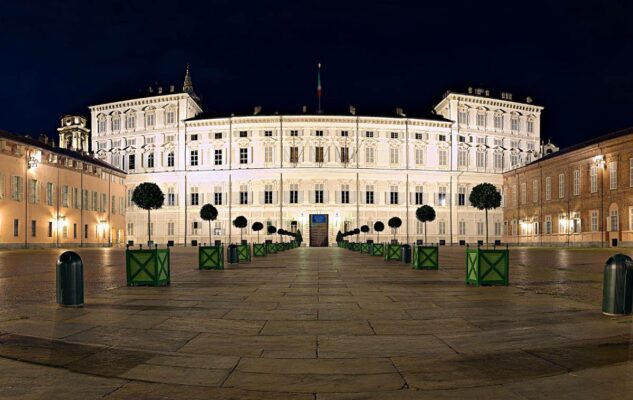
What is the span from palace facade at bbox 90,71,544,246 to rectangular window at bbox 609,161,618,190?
80.4 ft

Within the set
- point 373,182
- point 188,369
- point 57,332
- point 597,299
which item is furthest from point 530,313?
point 373,182

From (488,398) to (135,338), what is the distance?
4377 millimetres

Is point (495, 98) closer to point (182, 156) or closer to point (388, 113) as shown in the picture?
point (388, 113)

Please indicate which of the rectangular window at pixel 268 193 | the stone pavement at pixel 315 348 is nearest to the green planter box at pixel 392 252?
the stone pavement at pixel 315 348

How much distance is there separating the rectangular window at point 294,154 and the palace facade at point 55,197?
76.1 ft

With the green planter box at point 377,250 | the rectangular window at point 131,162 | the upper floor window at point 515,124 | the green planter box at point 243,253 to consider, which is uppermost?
the upper floor window at point 515,124

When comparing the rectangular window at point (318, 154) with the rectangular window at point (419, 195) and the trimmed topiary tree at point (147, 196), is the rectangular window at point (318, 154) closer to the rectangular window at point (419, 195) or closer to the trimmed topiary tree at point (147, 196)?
the rectangular window at point (419, 195)

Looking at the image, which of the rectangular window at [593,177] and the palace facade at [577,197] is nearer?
the palace facade at [577,197]

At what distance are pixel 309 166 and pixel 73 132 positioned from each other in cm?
4314

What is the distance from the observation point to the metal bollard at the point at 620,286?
8.94 meters

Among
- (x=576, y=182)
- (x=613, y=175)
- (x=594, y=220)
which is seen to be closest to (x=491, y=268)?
(x=613, y=175)

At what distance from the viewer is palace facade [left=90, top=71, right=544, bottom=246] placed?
7694cm

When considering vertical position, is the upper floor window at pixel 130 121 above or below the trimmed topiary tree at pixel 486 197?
above

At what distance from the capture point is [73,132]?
9562cm
